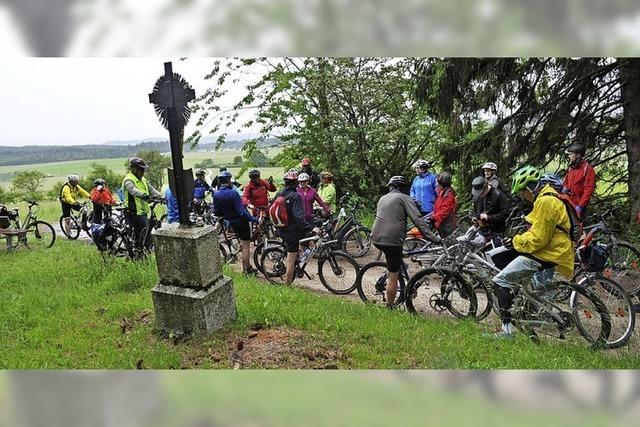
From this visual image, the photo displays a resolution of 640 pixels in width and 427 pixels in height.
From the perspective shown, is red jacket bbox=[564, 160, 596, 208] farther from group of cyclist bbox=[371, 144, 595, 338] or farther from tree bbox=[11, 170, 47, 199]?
tree bbox=[11, 170, 47, 199]

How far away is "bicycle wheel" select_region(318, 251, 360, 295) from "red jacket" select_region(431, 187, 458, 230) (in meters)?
1.58

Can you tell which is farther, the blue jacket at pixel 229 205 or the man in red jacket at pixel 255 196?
the man in red jacket at pixel 255 196

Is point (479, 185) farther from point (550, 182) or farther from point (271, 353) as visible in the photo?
point (271, 353)

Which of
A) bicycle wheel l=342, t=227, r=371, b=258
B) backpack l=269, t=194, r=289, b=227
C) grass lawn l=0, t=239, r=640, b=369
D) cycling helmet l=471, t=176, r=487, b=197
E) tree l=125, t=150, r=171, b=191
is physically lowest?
grass lawn l=0, t=239, r=640, b=369

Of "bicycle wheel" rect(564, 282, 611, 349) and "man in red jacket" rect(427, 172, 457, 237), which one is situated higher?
"man in red jacket" rect(427, 172, 457, 237)

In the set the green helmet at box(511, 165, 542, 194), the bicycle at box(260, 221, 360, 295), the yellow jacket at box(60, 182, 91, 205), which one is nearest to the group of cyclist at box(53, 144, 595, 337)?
the green helmet at box(511, 165, 542, 194)

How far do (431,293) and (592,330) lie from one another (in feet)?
5.28

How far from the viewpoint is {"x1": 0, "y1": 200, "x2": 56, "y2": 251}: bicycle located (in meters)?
10.0

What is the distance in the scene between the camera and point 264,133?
39.8 feet

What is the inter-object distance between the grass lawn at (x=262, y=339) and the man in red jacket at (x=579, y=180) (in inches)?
108

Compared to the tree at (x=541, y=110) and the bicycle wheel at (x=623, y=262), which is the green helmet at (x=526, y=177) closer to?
the bicycle wheel at (x=623, y=262)

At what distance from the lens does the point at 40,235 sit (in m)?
10.3

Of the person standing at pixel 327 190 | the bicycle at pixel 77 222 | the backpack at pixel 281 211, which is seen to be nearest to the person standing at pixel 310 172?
the person standing at pixel 327 190

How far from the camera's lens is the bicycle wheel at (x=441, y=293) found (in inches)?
208
